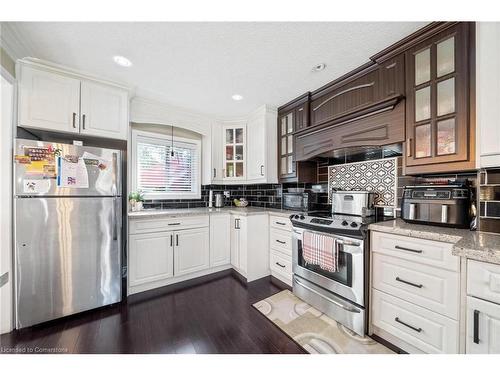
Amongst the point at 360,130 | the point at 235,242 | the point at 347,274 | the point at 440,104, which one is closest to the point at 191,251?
the point at 235,242

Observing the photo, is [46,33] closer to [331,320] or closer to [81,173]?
[81,173]

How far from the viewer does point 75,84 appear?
177cm

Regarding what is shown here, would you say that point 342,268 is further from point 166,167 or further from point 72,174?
point 166,167

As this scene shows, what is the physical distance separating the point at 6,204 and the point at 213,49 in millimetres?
2027

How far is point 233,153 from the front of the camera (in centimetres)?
313

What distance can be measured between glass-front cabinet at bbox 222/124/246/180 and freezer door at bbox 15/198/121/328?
1.65 metres

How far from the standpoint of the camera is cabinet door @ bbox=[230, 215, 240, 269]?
101 inches

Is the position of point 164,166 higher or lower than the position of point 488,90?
lower

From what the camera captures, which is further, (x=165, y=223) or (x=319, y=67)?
(x=165, y=223)

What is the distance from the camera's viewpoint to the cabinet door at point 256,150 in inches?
108

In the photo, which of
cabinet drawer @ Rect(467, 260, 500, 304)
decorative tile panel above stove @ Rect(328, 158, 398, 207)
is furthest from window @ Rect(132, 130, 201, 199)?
cabinet drawer @ Rect(467, 260, 500, 304)

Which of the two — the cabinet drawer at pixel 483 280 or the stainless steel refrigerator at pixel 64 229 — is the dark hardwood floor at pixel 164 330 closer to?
the stainless steel refrigerator at pixel 64 229

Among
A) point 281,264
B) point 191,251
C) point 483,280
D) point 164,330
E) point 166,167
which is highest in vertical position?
point 166,167

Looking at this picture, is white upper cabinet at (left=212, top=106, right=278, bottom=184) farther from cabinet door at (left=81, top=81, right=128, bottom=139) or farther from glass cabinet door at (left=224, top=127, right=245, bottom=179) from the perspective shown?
cabinet door at (left=81, top=81, right=128, bottom=139)
